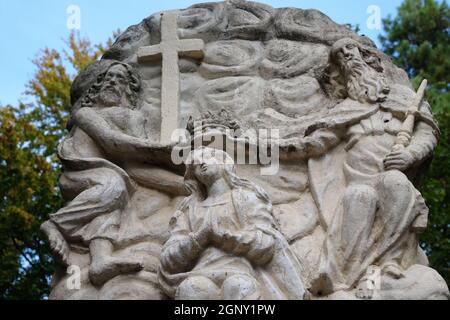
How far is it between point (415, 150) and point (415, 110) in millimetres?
427

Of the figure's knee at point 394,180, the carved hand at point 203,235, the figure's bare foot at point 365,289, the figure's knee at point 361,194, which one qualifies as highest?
the figure's knee at point 394,180

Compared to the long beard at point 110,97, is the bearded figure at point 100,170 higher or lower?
lower

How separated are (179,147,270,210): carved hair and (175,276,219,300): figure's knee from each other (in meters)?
0.87

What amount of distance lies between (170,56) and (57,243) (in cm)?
227

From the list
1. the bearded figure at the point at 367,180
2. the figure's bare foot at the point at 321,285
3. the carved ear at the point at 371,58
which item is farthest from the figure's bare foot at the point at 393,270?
the carved ear at the point at 371,58

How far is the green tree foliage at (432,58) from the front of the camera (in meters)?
15.3

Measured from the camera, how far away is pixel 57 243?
29.7ft

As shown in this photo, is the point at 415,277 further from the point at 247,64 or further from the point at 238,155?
the point at 247,64

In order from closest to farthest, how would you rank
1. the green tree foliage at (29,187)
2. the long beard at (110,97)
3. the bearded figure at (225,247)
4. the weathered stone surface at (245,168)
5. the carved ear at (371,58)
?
the bearded figure at (225,247) → the weathered stone surface at (245,168) → the carved ear at (371,58) → the long beard at (110,97) → the green tree foliage at (29,187)

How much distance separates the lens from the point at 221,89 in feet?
33.1

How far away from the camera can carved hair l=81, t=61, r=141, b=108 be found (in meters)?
10.1

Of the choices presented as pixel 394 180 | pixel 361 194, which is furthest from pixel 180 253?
pixel 394 180

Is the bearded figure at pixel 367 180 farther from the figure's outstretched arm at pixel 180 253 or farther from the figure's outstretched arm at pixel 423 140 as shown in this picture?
the figure's outstretched arm at pixel 180 253

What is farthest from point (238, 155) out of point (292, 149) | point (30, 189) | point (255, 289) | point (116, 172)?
point (30, 189)
